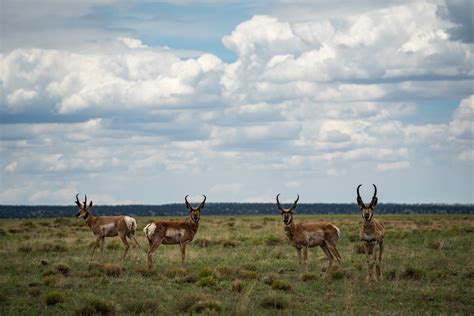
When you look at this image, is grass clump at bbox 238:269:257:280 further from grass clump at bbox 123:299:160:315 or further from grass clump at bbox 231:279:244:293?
grass clump at bbox 123:299:160:315

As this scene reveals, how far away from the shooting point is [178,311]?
1538 centimetres

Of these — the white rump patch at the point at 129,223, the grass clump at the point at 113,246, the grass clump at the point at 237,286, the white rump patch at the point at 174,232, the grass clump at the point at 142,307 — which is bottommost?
the grass clump at the point at 142,307

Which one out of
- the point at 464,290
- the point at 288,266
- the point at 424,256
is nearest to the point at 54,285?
the point at 288,266

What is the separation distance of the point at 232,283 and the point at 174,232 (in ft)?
18.4

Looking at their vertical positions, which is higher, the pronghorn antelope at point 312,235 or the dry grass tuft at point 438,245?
the pronghorn antelope at point 312,235

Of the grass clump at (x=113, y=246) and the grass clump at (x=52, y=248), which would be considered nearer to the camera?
the grass clump at (x=52, y=248)

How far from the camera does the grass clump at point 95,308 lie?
14.8m

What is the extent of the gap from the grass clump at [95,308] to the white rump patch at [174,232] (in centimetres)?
860

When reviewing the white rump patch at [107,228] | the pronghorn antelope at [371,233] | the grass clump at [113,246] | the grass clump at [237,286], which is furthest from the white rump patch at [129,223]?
the pronghorn antelope at [371,233]

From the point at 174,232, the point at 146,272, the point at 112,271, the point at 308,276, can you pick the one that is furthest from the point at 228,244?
the point at 308,276

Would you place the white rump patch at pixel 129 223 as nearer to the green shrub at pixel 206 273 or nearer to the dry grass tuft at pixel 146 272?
the dry grass tuft at pixel 146 272

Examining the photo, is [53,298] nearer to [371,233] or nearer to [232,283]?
[232,283]

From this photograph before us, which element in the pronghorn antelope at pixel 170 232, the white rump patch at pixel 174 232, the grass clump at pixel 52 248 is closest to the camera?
the pronghorn antelope at pixel 170 232

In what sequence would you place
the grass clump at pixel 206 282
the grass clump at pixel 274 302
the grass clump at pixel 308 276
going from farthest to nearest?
the grass clump at pixel 308 276 → the grass clump at pixel 206 282 → the grass clump at pixel 274 302
